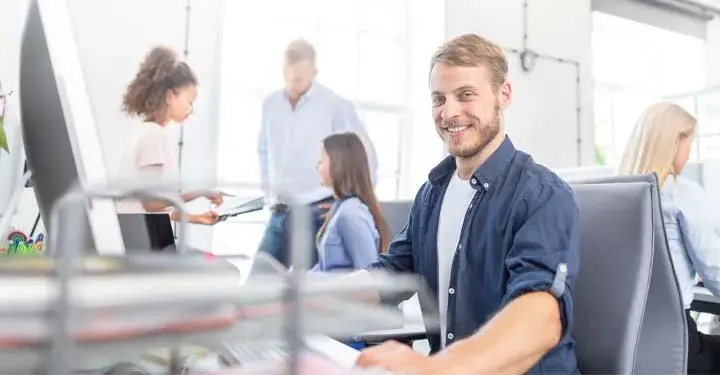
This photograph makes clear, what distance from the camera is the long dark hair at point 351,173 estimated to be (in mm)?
2109

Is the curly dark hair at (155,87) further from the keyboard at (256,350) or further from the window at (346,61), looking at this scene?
the keyboard at (256,350)

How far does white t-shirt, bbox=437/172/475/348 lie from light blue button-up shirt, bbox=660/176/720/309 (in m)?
0.84

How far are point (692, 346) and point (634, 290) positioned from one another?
34.3 inches

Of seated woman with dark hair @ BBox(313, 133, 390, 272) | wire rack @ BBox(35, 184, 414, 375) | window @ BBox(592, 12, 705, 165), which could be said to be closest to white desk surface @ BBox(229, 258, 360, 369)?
wire rack @ BBox(35, 184, 414, 375)

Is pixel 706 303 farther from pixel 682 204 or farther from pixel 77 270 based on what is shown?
pixel 77 270

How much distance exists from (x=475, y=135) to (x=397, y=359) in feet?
2.26

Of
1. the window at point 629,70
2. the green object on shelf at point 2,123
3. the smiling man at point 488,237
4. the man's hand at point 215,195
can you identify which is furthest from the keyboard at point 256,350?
the window at point 629,70

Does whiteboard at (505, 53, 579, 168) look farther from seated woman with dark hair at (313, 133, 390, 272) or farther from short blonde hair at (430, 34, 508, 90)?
short blonde hair at (430, 34, 508, 90)

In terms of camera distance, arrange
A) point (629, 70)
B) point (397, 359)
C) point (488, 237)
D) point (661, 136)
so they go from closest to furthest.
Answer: point (397, 359)
point (488, 237)
point (661, 136)
point (629, 70)

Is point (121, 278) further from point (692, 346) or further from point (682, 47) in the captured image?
point (682, 47)

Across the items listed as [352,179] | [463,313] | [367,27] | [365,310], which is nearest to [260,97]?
[367,27]

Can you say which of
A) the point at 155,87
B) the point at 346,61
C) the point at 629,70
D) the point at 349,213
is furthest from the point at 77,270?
the point at 629,70

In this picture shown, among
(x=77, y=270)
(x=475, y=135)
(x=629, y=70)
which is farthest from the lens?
(x=629, y=70)

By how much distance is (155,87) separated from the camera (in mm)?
1797
